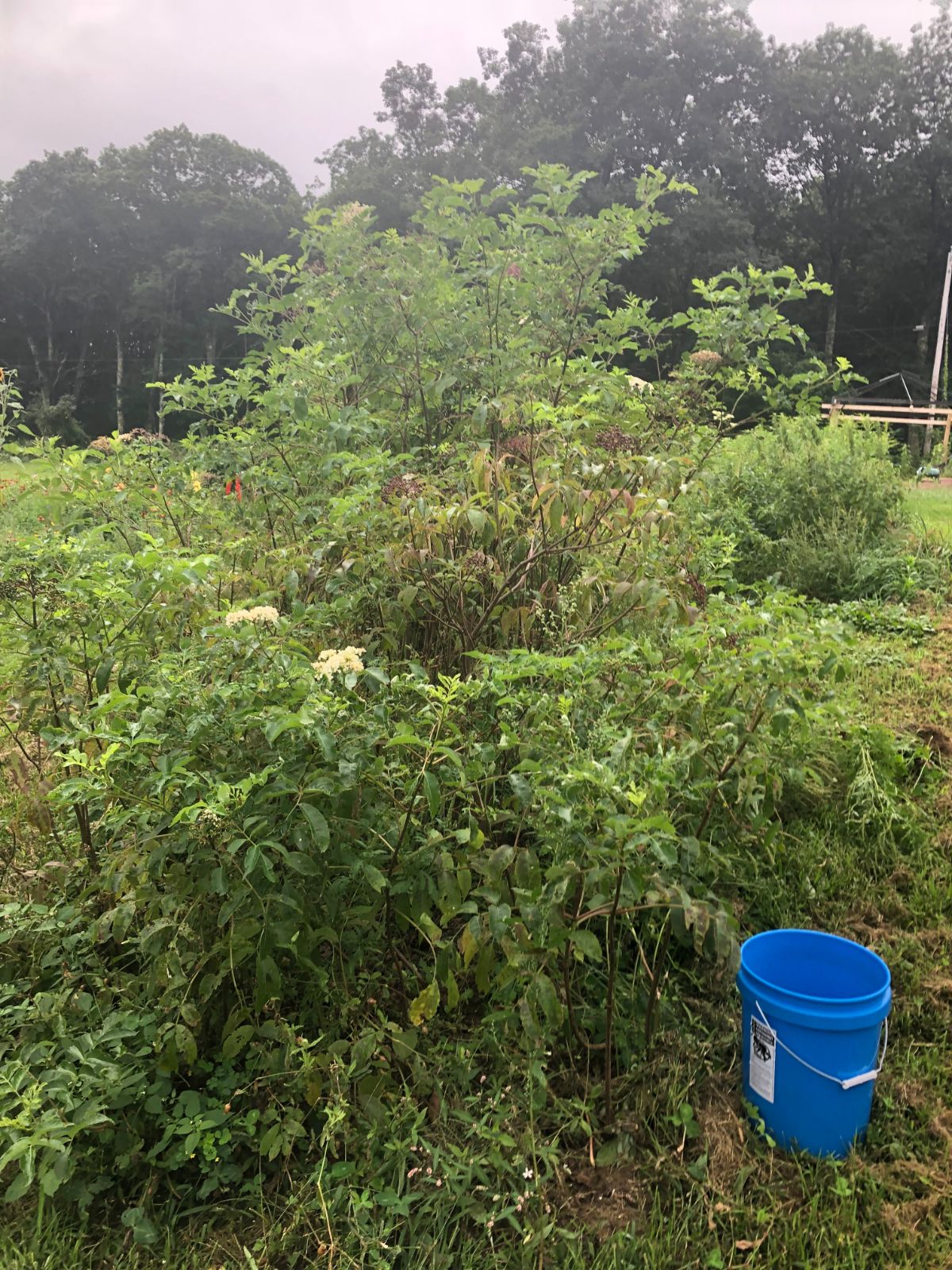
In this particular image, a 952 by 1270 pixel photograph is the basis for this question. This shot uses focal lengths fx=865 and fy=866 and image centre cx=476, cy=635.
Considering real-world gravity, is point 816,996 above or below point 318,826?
below

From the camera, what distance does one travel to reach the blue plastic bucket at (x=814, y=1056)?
1597 millimetres

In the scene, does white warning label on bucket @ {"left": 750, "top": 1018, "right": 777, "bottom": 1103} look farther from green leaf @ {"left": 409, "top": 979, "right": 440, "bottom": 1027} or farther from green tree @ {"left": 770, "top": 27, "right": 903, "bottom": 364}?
green tree @ {"left": 770, "top": 27, "right": 903, "bottom": 364}

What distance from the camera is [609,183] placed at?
91.0 feet

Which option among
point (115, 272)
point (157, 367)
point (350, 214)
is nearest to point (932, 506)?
point (350, 214)

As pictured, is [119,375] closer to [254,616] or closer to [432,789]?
[254,616]

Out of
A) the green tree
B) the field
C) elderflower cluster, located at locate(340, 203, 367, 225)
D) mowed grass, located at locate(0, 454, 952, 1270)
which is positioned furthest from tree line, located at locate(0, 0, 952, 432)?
mowed grass, located at locate(0, 454, 952, 1270)

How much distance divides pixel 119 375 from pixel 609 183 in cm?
1845

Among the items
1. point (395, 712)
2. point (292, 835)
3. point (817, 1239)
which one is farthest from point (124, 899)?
point (817, 1239)

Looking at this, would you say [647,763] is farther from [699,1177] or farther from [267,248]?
[267,248]

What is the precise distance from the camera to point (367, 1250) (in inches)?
58.7

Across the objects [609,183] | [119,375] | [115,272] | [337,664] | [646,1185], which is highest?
[609,183]

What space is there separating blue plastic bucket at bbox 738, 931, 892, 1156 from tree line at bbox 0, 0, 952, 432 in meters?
26.5

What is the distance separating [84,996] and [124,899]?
0.20 metres

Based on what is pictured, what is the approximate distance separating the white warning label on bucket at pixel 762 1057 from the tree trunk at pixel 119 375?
108 ft
